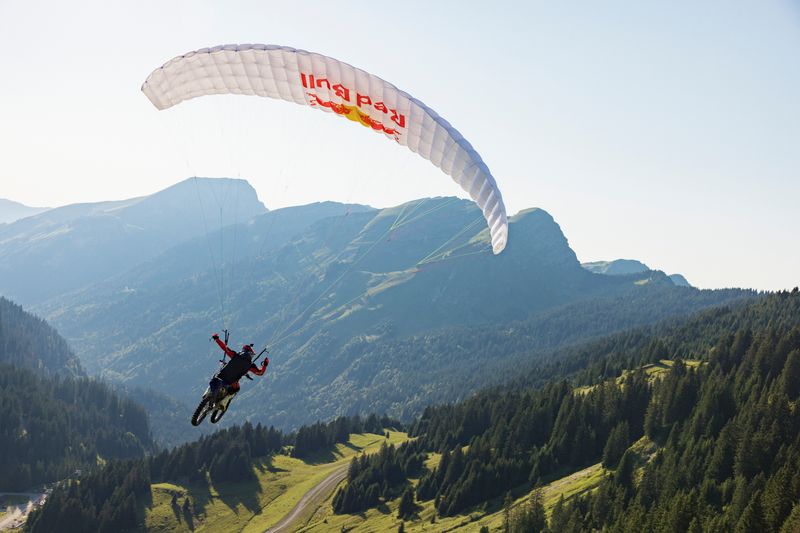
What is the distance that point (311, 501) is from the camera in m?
98.1

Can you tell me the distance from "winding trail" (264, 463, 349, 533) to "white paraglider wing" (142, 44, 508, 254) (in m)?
64.8

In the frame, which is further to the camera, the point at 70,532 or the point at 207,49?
the point at 70,532

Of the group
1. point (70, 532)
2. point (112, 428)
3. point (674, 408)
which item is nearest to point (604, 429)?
point (674, 408)

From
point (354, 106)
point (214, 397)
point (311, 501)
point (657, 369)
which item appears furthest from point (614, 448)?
point (214, 397)

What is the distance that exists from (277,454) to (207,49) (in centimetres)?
9957

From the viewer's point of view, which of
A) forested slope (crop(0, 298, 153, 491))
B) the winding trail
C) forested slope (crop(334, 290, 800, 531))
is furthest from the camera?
forested slope (crop(0, 298, 153, 491))

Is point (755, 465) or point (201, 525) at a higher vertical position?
point (755, 465)

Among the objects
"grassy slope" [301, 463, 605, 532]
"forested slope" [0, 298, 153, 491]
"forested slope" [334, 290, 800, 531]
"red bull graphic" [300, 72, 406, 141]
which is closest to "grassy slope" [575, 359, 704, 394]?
Result: "forested slope" [334, 290, 800, 531]

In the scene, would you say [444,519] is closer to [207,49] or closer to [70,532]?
[70,532]

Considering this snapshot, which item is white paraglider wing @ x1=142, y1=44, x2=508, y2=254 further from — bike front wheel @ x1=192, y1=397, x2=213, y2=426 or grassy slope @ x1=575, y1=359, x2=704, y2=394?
grassy slope @ x1=575, y1=359, x2=704, y2=394

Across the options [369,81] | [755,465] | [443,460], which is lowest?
[443,460]

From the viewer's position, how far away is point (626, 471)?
73.6 m

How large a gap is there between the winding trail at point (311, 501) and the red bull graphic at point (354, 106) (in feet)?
217

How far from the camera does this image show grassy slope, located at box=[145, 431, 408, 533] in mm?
94625
